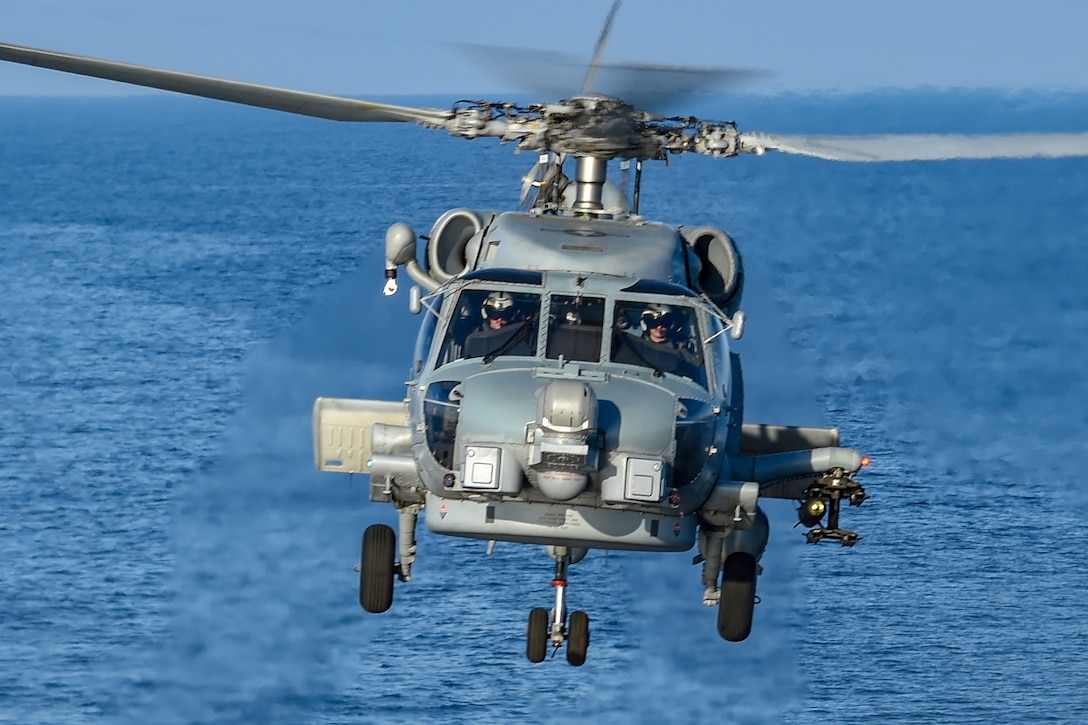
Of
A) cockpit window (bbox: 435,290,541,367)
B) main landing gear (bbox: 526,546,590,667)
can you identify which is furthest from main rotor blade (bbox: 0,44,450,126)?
main landing gear (bbox: 526,546,590,667)

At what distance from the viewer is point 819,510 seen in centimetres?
2738

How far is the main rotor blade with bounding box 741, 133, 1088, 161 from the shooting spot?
23.8 meters

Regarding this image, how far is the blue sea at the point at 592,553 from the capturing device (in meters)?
54.5

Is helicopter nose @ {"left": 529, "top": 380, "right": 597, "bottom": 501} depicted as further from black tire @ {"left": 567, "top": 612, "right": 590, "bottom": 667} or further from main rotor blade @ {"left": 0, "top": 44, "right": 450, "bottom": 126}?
main rotor blade @ {"left": 0, "top": 44, "right": 450, "bottom": 126}

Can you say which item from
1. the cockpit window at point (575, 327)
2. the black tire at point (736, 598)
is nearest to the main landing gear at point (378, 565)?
the cockpit window at point (575, 327)

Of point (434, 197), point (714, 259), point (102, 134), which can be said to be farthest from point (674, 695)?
point (102, 134)

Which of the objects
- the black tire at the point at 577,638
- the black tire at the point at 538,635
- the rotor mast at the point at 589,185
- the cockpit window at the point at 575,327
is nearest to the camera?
the cockpit window at the point at 575,327

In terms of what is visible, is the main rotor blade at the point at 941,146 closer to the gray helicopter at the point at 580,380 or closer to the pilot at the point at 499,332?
the gray helicopter at the point at 580,380

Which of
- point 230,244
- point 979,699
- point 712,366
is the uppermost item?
point 712,366

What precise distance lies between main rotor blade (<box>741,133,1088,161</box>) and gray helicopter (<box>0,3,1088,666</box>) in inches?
1.0

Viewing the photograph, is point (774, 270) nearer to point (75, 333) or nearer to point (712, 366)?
point (75, 333)

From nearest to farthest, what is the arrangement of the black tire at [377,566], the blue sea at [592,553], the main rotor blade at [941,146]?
the main rotor blade at [941,146] → the black tire at [377,566] → the blue sea at [592,553]

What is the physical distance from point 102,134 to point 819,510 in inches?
5360

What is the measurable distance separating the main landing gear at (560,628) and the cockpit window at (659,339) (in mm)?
3241
